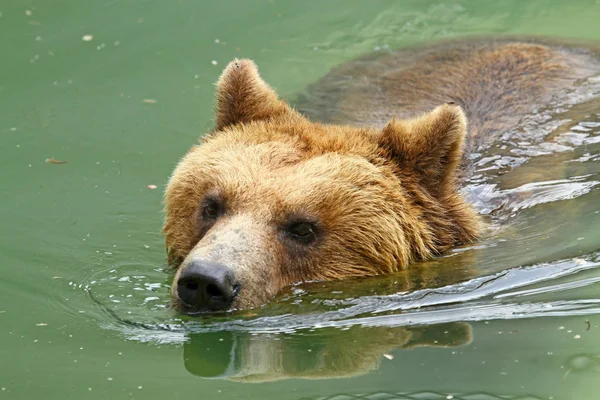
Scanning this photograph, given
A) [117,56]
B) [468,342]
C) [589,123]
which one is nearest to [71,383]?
[468,342]

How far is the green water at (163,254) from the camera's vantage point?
16.6 ft

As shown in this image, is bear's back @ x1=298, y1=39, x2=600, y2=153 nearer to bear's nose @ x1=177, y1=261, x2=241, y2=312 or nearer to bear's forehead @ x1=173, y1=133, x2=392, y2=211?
bear's forehead @ x1=173, y1=133, x2=392, y2=211

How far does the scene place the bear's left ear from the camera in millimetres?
6410

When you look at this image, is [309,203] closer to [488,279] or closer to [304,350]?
[304,350]

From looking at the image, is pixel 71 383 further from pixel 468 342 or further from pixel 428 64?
pixel 428 64

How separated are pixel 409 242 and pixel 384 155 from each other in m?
0.61

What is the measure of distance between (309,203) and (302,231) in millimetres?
188

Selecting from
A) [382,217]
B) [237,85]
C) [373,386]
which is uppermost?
[237,85]

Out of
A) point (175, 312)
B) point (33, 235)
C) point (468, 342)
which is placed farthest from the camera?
point (33, 235)

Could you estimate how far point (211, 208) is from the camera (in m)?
6.27

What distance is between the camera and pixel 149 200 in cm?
843

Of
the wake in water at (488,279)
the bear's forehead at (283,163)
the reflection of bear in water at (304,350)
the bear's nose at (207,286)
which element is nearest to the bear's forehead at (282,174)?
the bear's forehead at (283,163)

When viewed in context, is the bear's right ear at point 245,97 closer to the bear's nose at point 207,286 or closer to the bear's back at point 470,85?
the bear's back at point 470,85

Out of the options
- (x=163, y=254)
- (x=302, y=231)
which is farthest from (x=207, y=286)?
(x=163, y=254)
